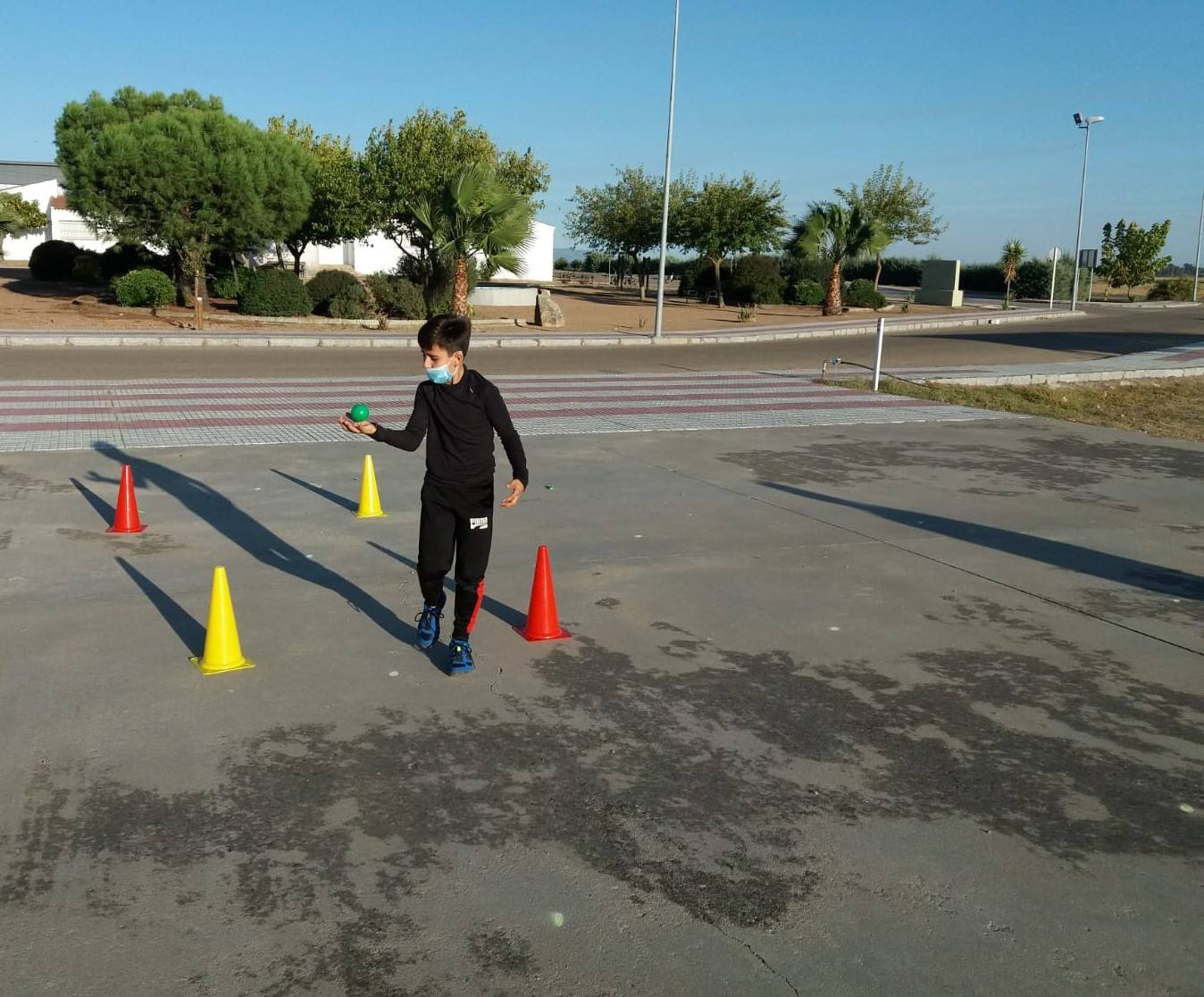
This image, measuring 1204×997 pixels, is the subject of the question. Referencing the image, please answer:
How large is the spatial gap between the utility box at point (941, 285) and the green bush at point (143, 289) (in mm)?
32689

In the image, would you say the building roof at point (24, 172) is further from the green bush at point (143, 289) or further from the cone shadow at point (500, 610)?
the cone shadow at point (500, 610)

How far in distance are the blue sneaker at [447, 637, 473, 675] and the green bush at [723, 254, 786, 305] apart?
42112mm

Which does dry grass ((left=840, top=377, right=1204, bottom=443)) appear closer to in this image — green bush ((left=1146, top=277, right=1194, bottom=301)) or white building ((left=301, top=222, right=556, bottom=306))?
white building ((left=301, top=222, right=556, bottom=306))

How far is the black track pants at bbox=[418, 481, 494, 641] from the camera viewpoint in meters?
5.21

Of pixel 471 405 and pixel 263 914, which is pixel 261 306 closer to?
pixel 471 405

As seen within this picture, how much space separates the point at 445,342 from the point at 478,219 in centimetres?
2565

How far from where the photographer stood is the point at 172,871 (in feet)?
11.0

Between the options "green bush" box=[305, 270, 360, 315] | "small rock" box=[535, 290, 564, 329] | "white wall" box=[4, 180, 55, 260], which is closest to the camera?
"green bush" box=[305, 270, 360, 315]

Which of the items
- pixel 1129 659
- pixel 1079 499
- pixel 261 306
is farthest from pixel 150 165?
pixel 1129 659

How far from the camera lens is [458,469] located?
17.0 ft

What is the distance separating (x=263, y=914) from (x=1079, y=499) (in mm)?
8074

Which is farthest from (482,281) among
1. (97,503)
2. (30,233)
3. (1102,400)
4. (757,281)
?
(97,503)

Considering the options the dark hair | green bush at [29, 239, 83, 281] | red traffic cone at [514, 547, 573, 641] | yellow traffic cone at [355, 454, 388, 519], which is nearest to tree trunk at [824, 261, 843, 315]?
green bush at [29, 239, 83, 281]

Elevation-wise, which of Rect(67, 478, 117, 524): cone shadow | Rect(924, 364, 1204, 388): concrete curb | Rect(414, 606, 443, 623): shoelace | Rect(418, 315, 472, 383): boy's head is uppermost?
Rect(418, 315, 472, 383): boy's head
